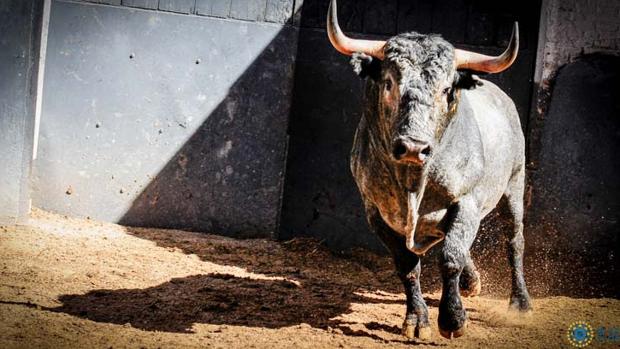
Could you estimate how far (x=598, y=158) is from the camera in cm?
695

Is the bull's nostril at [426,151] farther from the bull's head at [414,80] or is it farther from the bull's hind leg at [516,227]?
the bull's hind leg at [516,227]

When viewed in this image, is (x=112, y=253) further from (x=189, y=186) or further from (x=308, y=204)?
(x=308, y=204)

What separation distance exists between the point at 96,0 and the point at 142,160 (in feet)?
5.42

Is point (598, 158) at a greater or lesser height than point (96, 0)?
lesser

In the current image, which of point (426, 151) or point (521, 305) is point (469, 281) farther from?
point (426, 151)

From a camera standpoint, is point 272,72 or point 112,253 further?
point 272,72

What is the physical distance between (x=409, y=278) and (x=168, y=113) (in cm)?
342

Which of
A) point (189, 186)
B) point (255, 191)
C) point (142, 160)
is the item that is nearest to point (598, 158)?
point (255, 191)

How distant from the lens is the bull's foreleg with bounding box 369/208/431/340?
4.55 metres

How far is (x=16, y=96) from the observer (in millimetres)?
6098

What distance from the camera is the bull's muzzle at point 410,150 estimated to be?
385 cm

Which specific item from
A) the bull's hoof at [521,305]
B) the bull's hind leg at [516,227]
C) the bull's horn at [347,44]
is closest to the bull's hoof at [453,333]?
the bull's hoof at [521,305]

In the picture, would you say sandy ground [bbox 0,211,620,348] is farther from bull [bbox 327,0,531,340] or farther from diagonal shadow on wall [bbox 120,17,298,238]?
bull [bbox 327,0,531,340]

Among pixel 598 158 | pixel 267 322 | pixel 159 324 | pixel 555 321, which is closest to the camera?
pixel 159 324
